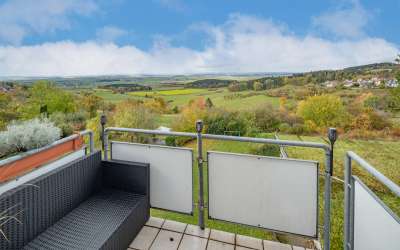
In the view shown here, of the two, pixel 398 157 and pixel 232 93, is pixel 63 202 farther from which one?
pixel 398 157

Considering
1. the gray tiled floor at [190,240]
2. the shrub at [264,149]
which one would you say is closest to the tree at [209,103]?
the shrub at [264,149]

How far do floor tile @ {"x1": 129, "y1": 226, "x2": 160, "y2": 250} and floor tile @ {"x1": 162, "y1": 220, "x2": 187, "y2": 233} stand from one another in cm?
9

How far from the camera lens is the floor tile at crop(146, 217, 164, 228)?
2293mm

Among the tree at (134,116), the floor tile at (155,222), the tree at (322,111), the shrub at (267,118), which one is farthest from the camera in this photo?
the tree at (134,116)

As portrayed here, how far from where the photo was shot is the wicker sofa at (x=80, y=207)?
1.50 m

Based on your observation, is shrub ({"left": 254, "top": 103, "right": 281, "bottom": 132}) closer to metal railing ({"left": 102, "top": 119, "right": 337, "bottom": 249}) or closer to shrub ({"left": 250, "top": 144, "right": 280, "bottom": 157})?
shrub ({"left": 250, "top": 144, "right": 280, "bottom": 157})

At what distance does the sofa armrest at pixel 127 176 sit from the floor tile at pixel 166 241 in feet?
1.19

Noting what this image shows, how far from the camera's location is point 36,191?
160 centimetres

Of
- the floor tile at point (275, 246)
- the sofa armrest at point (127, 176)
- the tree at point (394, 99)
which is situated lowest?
the floor tile at point (275, 246)

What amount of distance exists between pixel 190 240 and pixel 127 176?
77 cm

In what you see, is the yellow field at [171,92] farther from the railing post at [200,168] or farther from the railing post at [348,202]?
the railing post at [348,202]

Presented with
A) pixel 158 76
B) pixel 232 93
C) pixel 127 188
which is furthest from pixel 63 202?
pixel 232 93

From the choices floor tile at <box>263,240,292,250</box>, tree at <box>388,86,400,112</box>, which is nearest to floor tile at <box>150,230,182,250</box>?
floor tile at <box>263,240,292,250</box>

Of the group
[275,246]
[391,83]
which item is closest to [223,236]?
[275,246]
